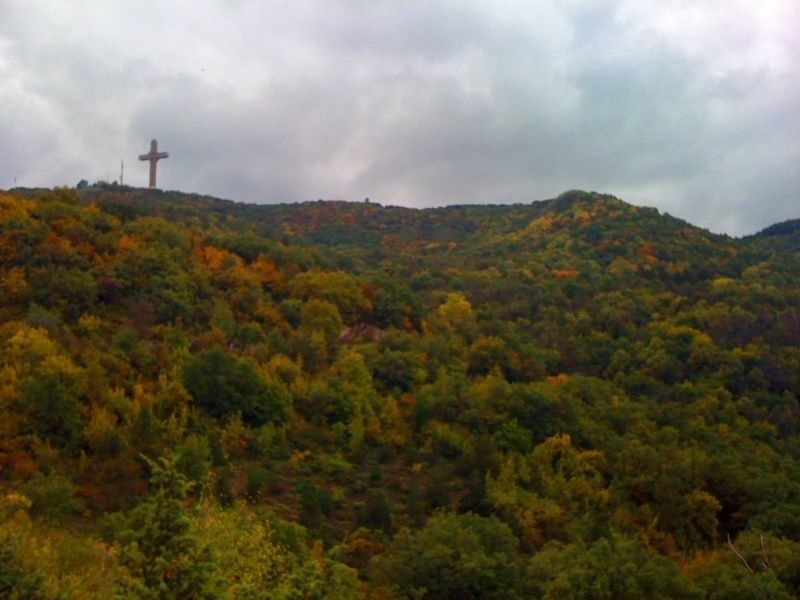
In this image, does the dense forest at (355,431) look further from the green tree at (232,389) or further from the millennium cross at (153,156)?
the millennium cross at (153,156)

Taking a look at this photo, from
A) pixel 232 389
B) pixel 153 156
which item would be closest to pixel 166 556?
pixel 232 389

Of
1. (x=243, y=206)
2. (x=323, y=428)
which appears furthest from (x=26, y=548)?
(x=243, y=206)

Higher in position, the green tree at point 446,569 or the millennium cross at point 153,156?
the millennium cross at point 153,156

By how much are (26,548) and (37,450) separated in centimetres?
1047

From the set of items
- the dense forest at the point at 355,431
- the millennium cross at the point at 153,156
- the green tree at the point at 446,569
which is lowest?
the green tree at the point at 446,569

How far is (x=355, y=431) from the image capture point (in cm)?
2794

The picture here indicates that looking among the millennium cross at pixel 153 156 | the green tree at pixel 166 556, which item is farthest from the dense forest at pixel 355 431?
the millennium cross at pixel 153 156

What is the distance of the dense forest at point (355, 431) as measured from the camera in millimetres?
15016

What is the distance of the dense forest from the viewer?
15.0 meters

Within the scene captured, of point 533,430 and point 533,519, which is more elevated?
point 533,430

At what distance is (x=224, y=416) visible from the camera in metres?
25.9

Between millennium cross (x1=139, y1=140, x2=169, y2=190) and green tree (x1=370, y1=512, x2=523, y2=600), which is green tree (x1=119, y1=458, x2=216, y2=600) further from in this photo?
millennium cross (x1=139, y1=140, x2=169, y2=190)

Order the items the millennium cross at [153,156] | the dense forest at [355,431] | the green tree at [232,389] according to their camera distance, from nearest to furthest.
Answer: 1. the dense forest at [355,431]
2. the green tree at [232,389]
3. the millennium cross at [153,156]

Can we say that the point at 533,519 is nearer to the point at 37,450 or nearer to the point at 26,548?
the point at 37,450
